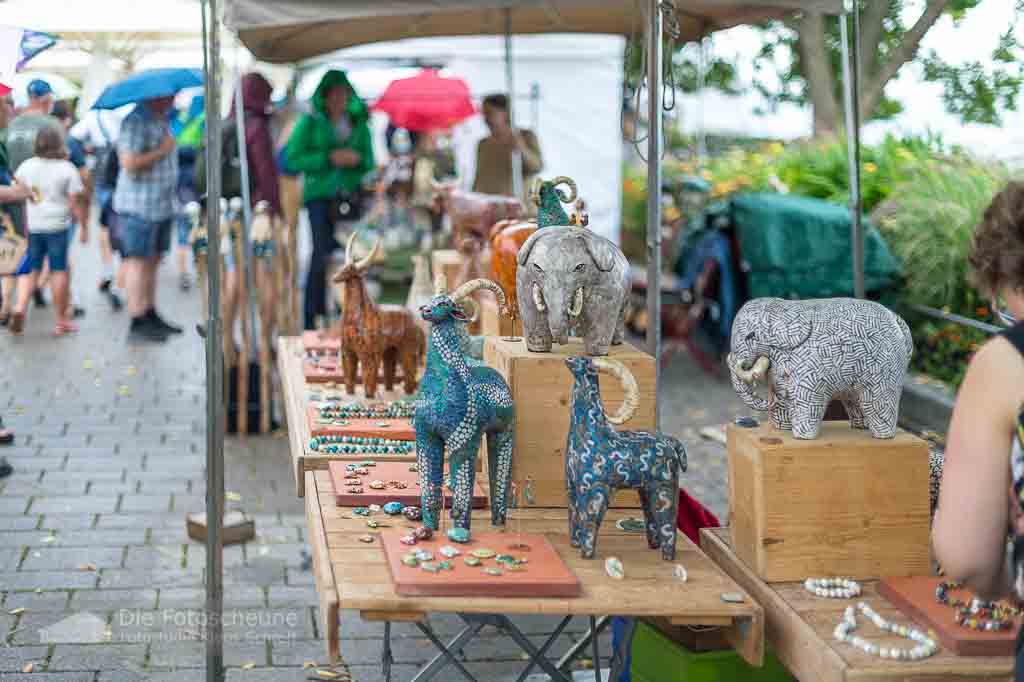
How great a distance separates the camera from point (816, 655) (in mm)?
2225

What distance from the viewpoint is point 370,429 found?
3.66 meters

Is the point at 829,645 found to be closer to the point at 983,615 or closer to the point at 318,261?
the point at 983,615

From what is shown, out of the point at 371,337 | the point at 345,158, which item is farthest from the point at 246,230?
the point at 371,337

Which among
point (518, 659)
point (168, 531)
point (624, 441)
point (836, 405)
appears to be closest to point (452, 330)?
point (624, 441)

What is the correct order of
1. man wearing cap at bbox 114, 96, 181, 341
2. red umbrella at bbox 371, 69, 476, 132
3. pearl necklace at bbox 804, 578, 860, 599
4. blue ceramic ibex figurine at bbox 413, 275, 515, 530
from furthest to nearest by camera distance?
red umbrella at bbox 371, 69, 476, 132 → man wearing cap at bbox 114, 96, 181, 341 → blue ceramic ibex figurine at bbox 413, 275, 515, 530 → pearl necklace at bbox 804, 578, 860, 599

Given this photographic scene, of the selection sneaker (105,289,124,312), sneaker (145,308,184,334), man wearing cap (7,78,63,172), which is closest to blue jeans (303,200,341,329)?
sneaker (145,308,184,334)

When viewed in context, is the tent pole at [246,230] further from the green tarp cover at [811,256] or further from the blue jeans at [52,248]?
the green tarp cover at [811,256]

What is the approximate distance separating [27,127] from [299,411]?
1.70 meters

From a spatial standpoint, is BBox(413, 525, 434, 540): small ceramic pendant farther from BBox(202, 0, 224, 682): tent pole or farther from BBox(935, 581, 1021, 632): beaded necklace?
BBox(935, 581, 1021, 632): beaded necklace

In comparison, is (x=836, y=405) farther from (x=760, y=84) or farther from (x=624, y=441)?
(x=760, y=84)

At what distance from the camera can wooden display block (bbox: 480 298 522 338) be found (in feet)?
12.4

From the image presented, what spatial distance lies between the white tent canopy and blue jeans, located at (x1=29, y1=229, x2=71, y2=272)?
1555 mm

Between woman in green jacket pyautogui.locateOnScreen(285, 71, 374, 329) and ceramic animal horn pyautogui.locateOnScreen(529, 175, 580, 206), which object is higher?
woman in green jacket pyautogui.locateOnScreen(285, 71, 374, 329)

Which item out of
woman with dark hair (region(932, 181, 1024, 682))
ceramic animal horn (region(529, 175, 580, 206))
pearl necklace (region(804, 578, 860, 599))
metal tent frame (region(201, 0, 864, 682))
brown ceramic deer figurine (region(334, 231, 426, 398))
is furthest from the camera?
brown ceramic deer figurine (region(334, 231, 426, 398))
